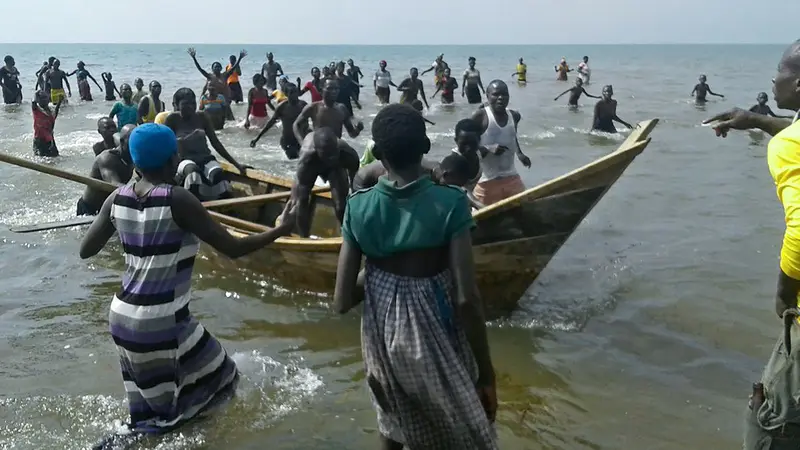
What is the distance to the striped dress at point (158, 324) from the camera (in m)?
3.08

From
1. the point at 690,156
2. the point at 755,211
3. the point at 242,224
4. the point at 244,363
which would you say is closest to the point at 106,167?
the point at 242,224

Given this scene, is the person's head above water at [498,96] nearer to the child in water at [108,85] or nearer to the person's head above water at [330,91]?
the person's head above water at [330,91]

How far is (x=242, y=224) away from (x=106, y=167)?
195 centimetres

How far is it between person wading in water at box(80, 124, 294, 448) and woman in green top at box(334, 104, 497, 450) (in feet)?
3.12

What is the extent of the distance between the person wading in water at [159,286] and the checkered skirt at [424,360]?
1.04m

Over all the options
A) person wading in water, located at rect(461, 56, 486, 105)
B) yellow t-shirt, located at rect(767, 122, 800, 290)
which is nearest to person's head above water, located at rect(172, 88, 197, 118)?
yellow t-shirt, located at rect(767, 122, 800, 290)

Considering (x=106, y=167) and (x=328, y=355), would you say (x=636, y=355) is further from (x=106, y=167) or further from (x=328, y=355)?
(x=106, y=167)

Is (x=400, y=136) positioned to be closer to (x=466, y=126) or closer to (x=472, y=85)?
(x=466, y=126)

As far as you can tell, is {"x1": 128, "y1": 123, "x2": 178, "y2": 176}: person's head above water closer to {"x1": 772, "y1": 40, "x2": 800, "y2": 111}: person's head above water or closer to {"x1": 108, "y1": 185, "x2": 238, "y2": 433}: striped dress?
{"x1": 108, "y1": 185, "x2": 238, "y2": 433}: striped dress

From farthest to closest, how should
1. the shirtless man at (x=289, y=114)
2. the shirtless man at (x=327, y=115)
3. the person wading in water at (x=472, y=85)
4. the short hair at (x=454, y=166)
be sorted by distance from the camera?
the person wading in water at (x=472, y=85) → the shirtless man at (x=289, y=114) → the shirtless man at (x=327, y=115) → the short hair at (x=454, y=166)

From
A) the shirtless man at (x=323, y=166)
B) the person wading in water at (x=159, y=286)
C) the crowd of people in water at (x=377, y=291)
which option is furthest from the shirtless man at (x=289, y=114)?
the person wading in water at (x=159, y=286)

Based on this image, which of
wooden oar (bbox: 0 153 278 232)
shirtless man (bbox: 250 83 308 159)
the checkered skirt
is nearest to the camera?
the checkered skirt

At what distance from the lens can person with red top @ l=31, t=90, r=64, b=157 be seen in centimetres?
1334

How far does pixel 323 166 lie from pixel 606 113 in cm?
1187
